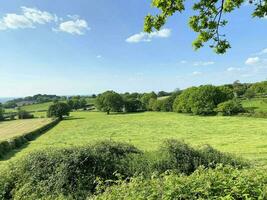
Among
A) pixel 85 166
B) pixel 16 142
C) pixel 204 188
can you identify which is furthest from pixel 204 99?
pixel 204 188

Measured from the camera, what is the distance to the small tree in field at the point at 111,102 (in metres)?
112

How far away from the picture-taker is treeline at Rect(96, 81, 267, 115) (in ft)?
265

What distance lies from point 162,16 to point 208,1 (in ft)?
4.15

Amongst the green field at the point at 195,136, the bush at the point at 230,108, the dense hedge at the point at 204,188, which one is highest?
the dense hedge at the point at 204,188

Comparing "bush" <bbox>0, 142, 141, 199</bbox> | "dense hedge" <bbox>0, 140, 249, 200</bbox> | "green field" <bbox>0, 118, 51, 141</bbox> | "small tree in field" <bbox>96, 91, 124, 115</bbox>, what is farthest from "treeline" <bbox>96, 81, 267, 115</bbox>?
"bush" <bbox>0, 142, 141, 199</bbox>

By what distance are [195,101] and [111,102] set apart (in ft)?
119

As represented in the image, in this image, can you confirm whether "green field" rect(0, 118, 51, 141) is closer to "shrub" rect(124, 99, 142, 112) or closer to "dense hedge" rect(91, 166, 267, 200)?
"shrub" rect(124, 99, 142, 112)

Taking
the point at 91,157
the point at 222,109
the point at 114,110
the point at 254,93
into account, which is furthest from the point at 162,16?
the point at 114,110

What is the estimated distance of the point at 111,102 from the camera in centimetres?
11219

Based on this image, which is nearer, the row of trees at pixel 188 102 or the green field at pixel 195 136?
the green field at pixel 195 136

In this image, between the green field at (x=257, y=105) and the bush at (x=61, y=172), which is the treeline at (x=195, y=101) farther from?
the bush at (x=61, y=172)

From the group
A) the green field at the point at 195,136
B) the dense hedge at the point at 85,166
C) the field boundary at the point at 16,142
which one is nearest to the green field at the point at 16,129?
the field boundary at the point at 16,142

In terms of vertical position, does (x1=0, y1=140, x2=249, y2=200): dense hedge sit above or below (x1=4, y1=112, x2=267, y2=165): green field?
above

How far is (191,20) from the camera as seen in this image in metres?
8.88
